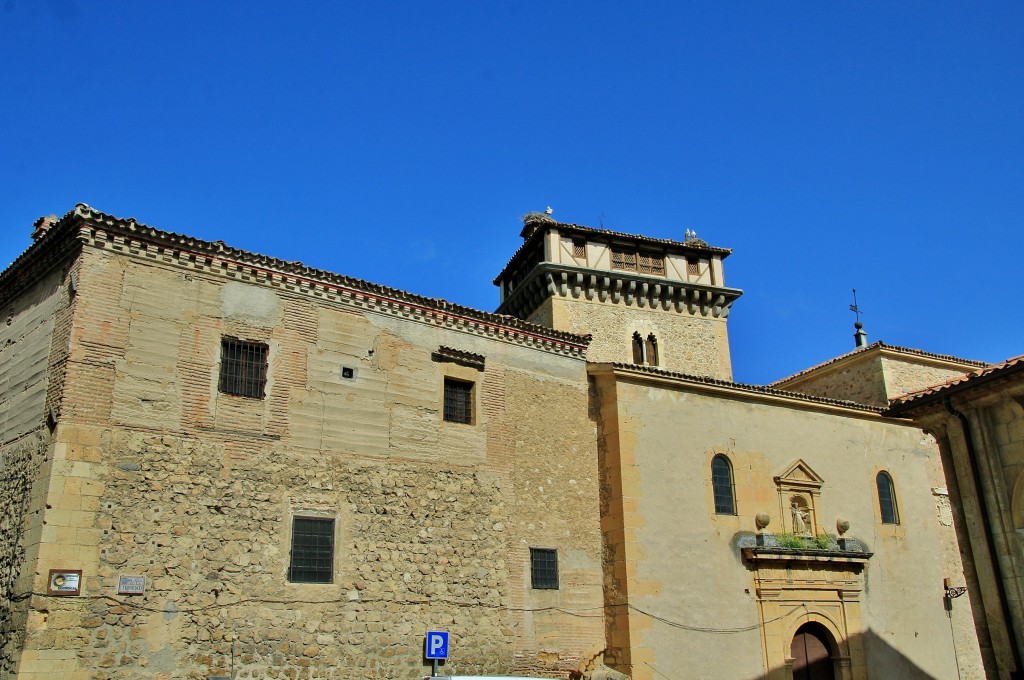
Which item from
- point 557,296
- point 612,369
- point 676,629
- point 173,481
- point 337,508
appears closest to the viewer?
point 173,481

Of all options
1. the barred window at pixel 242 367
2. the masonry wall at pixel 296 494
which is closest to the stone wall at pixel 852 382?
the masonry wall at pixel 296 494

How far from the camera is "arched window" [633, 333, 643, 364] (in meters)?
27.8

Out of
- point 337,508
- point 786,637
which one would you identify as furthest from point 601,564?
point 337,508

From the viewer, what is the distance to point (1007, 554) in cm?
1445

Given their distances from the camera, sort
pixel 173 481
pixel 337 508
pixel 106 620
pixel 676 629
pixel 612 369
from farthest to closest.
Result: 1. pixel 612 369
2. pixel 676 629
3. pixel 337 508
4. pixel 173 481
5. pixel 106 620

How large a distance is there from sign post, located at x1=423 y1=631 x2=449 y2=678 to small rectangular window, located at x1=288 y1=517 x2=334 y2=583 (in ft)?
7.02

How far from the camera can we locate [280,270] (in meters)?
16.5

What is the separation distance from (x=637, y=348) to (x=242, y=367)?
592 inches

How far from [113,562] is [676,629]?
1100 cm

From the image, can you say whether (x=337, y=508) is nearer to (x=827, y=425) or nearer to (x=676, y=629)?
(x=676, y=629)

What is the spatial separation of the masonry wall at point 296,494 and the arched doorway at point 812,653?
5.21 metres

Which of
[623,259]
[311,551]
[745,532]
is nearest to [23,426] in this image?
[311,551]

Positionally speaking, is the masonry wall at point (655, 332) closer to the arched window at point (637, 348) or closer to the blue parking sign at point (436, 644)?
the arched window at point (637, 348)

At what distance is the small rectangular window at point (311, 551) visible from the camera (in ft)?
49.9
